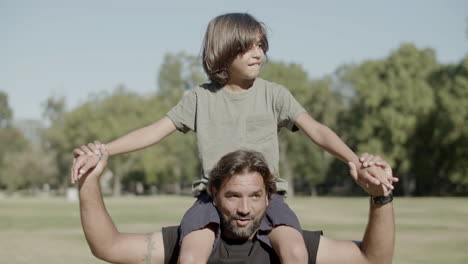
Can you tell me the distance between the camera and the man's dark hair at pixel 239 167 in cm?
363

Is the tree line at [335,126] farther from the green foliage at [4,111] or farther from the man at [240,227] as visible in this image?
the man at [240,227]

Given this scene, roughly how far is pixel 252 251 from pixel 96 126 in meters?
71.2

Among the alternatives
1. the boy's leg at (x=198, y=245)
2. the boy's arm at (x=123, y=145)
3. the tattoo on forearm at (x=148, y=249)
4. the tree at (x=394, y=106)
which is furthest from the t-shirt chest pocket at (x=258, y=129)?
the tree at (x=394, y=106)

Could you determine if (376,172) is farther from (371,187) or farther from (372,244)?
(372,244)

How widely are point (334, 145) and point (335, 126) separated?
61097mm

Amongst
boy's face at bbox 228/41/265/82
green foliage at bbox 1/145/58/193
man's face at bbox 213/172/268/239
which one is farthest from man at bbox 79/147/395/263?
green foliage at bbox 1/145/58/193

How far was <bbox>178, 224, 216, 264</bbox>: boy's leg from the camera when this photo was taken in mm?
3576

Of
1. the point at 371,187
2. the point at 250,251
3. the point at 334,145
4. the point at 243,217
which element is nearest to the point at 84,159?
the point at 243,217

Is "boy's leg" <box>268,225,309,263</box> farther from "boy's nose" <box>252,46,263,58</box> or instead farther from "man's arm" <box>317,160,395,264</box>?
"boy's nose" <box>252,46,263,58</box>

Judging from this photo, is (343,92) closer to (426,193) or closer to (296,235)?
(426,193)

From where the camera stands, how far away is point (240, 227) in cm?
362

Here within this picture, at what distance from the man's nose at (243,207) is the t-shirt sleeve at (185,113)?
0.88 metres

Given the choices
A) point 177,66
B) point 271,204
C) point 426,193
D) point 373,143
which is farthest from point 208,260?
point 177,66

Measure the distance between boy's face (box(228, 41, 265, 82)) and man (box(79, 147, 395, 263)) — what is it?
2.15 feet
